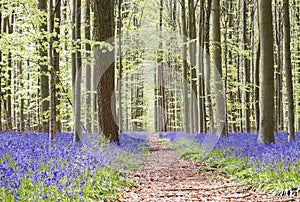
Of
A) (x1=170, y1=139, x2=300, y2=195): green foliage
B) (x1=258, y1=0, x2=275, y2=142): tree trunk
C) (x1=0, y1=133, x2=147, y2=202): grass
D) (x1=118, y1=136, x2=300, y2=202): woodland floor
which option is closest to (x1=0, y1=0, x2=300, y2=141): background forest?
(x1=258, y1=0, x2=275, y2=142): tree trunk

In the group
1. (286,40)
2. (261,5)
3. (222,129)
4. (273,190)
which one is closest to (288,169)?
(273,190)

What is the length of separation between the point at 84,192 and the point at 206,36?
437 inches

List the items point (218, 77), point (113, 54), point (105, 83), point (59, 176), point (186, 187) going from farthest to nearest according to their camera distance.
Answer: point (113, 54)
point (218, 77)
point (105, 83)
point (186, 187)
point (59, 176)

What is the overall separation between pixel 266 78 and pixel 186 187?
4.83 metres

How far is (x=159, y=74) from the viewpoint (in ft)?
121

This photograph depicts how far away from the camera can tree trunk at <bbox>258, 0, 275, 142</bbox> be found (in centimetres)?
1046

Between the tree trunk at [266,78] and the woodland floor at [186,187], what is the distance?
2407 millimetres

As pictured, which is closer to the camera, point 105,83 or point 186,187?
point 186,187

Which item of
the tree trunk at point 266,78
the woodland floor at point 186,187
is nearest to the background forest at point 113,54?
the tree trunk at point 266,78

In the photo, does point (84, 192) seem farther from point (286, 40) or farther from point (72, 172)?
point (286, 40)

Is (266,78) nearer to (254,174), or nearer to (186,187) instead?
(254,174)

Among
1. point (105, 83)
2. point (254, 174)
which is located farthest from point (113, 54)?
point (254, 174)

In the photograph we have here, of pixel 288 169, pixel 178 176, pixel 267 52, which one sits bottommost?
pixel 178 176

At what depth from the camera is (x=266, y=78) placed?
1055cm
